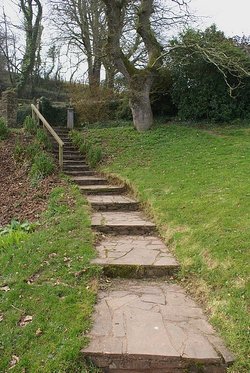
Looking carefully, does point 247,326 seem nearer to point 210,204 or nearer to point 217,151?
point 210,204

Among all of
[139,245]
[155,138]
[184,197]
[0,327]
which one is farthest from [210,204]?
[155,138]

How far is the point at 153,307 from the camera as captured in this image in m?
3.43

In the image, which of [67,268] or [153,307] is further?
[67,268]

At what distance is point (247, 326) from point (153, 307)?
926mm

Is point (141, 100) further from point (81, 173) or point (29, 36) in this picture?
point (29, 36)

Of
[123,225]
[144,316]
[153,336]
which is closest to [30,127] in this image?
[123,225]

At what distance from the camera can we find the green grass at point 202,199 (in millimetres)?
3303

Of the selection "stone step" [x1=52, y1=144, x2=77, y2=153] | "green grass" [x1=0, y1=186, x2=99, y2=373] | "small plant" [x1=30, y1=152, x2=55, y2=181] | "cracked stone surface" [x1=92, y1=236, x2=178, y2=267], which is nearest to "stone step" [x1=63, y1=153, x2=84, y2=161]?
"stone step" [x1=52, y1=144, x2=77, y2=153]

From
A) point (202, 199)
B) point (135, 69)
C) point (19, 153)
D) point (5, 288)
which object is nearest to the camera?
point (5, 288)

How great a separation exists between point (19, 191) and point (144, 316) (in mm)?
5459

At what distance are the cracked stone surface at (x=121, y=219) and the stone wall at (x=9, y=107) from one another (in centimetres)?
903

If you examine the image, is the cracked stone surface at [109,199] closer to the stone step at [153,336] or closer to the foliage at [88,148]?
the foliage at [88,148]

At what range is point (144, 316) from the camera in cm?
325

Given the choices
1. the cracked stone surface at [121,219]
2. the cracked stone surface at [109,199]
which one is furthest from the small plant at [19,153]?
the cracked stone surface at [121,219]
